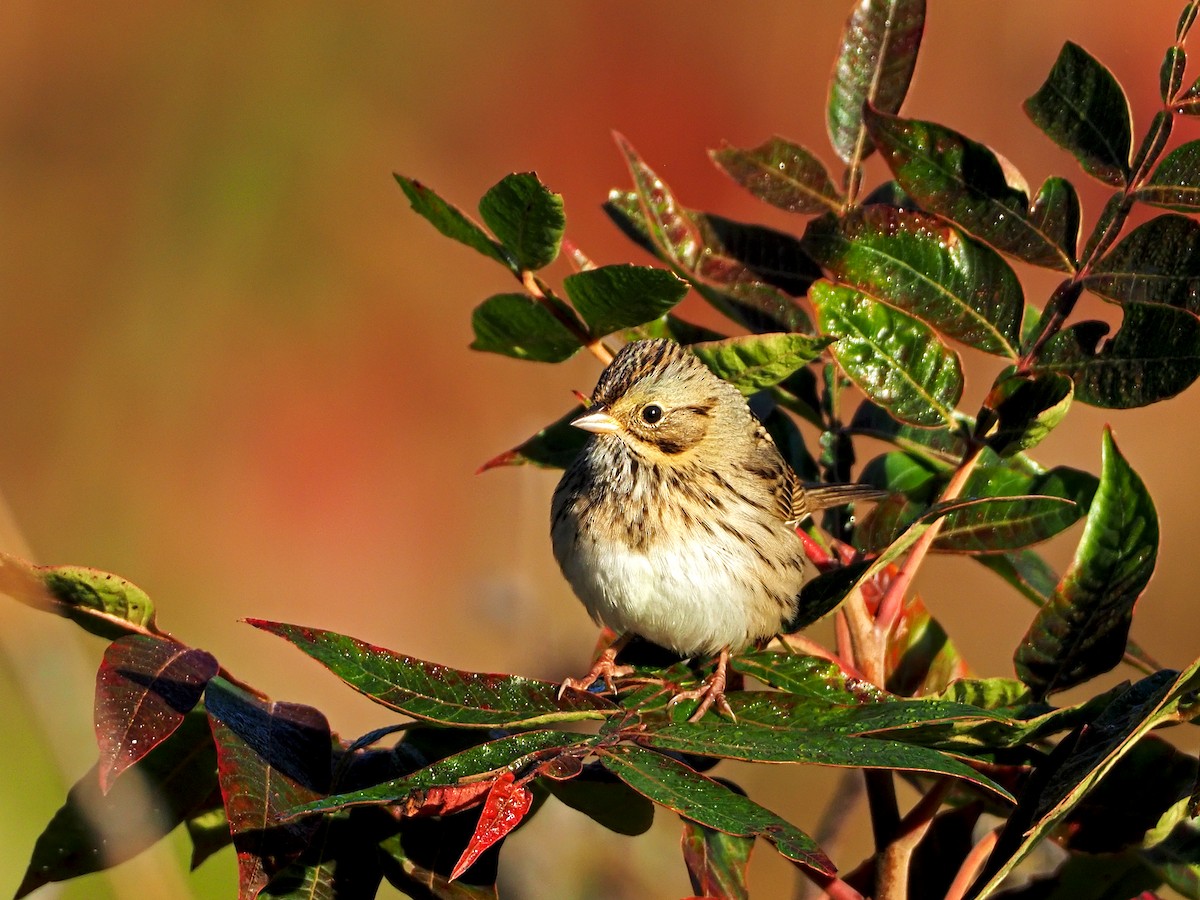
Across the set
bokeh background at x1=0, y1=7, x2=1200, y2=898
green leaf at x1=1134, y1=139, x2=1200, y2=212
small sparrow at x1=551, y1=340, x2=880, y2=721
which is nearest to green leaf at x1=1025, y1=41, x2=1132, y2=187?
green leaf at x1=1134, y1=139, x2=1200, y2=212

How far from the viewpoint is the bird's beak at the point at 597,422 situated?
225 centimetres

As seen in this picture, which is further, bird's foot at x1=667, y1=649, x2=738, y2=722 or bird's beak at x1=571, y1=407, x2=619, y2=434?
bird's beak at x1=571, y1=407, x2=619, y2=434

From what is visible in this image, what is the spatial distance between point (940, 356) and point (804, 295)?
0.94 ft

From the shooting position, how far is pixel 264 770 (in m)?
1.31

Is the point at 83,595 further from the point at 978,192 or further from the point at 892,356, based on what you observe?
the point at 978,192

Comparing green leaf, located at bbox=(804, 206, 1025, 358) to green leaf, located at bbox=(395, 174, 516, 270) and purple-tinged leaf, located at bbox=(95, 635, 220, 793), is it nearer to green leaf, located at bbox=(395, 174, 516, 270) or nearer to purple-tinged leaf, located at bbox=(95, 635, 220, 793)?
green leaf, located at bbox=(395, 174, 516, 270)

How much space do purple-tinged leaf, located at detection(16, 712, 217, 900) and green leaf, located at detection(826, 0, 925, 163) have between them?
1183 millimetres

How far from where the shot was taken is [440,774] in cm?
120

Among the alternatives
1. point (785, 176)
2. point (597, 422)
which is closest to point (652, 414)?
point (597, 422)

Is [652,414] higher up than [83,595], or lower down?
higher up

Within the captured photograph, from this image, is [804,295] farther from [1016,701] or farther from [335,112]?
[335,112]

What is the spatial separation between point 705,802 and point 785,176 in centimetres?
106

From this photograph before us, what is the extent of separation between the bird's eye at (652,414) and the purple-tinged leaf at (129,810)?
1400 millimetres

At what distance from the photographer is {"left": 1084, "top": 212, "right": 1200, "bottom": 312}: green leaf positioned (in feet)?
5.17
